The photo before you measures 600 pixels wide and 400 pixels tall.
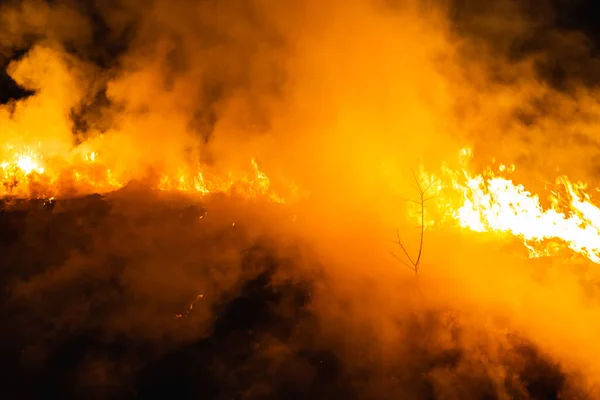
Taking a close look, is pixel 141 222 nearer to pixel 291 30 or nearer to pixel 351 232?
pixel 351 232

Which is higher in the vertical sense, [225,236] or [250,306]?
[225,236]

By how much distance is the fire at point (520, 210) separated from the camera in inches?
330

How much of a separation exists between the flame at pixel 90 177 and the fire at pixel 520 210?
367 cm

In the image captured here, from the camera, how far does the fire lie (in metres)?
8.37

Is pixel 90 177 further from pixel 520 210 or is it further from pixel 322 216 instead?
pixel 520 210

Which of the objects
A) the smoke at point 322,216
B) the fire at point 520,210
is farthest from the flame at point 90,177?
the fire at point 520,210

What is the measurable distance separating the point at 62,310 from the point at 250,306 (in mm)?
3054

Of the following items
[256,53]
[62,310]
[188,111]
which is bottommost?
[62,310]

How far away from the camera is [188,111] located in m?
12.1

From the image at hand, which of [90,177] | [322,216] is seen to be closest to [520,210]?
[322,216]

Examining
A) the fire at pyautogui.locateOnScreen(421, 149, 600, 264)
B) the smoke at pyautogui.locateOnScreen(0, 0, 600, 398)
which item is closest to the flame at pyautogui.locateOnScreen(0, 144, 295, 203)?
the smoke at pyautogui.locateOnScreen(0, 0, 600, 398)

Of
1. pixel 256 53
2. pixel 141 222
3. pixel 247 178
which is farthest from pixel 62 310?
pixel 256 53

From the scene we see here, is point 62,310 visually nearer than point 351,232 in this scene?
Yes

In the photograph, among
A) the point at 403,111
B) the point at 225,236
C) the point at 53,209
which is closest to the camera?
the point at 225,236
